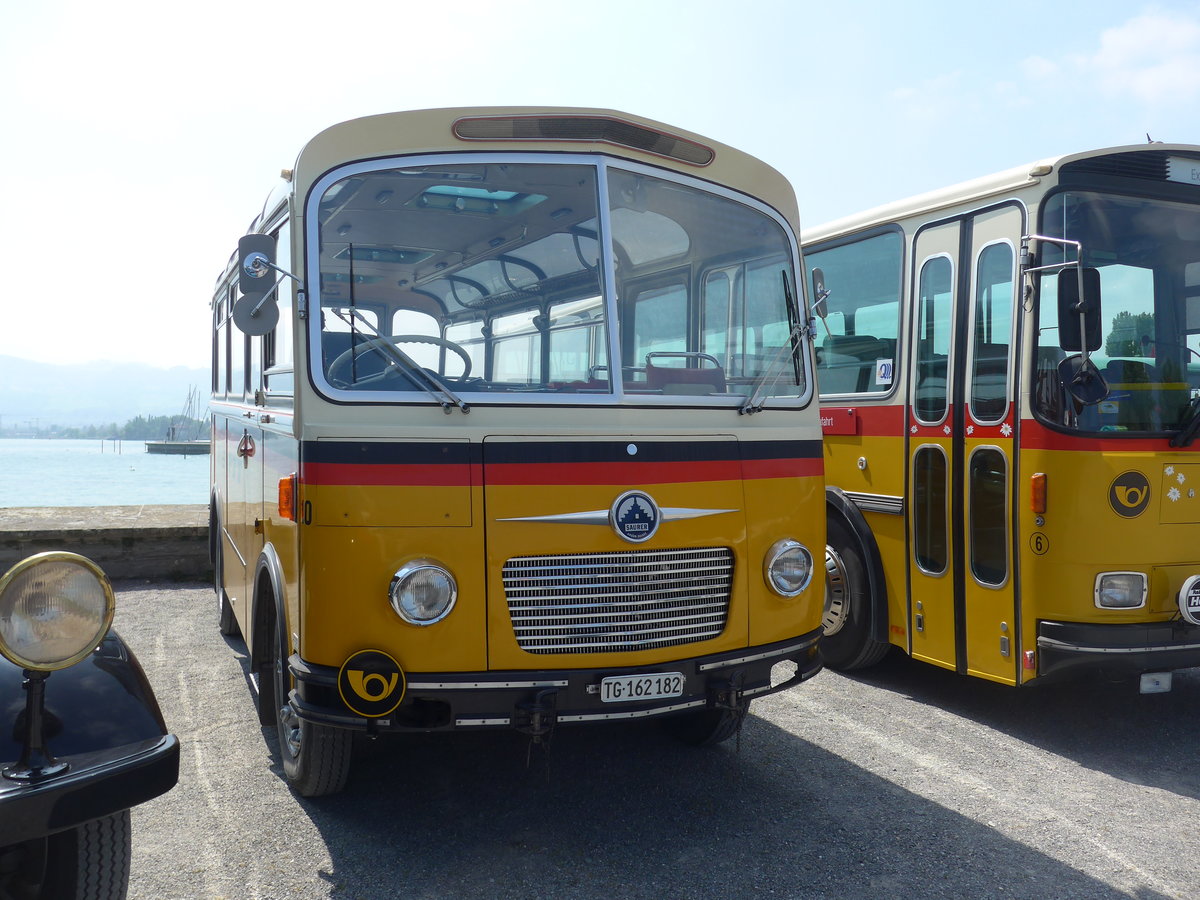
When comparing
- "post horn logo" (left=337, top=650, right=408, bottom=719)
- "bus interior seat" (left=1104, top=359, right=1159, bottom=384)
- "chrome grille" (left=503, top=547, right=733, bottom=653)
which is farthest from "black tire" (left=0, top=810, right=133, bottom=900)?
"bus interior seat" (left=1104, top=359, right=1159, bottom=384)

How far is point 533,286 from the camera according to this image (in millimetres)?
4117

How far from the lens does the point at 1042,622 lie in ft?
15.6

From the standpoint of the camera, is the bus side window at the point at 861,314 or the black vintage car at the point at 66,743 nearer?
the black vintage car at the point at 66,743

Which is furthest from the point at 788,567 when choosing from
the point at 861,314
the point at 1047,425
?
the point at 861,314

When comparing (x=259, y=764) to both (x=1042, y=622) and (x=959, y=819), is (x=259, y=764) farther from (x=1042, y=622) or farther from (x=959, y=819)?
(x=1042, y=622)

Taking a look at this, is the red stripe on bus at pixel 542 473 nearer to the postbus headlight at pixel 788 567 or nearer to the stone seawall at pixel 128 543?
the postbus headlight at pixel 788 567

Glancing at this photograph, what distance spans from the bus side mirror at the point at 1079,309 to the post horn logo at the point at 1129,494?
650 mm

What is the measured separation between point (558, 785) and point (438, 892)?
1.07 metres

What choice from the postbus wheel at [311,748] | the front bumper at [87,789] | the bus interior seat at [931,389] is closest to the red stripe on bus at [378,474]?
the postbus wheel at [311,748]

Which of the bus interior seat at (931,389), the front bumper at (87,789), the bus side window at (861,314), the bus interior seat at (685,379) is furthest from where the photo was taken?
the bus side window at (861,314)

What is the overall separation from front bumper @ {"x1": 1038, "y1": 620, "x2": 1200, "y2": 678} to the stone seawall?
23.5 feet

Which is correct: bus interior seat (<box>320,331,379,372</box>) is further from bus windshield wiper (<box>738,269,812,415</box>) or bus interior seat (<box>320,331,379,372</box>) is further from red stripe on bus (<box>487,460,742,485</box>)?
bus windshield wiper (<box>738,269,812,415</box>)

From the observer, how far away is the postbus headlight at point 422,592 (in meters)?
3.36

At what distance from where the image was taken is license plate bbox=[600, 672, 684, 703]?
3.53 metres
